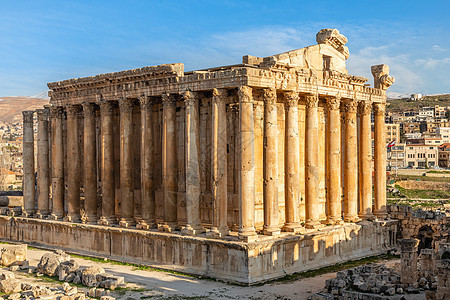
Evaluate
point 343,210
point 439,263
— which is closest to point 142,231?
point 343,210

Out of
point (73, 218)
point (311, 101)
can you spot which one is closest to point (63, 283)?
point (73, 218)

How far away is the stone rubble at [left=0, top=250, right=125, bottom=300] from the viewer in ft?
61.8

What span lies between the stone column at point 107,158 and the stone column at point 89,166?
1120mm

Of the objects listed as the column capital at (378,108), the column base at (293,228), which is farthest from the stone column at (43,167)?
the column capital at (378,108)

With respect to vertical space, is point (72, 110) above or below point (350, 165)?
above

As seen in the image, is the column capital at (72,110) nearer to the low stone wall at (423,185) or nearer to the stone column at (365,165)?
the stone column at (365,165)

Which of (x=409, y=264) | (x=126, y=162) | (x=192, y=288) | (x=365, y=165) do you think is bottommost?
(x=192, y=288)

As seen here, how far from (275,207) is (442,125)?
129m

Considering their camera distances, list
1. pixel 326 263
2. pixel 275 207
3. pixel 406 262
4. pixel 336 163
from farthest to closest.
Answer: pixel 336 163 < pixel 326 263 < pixel 275 207 < pixel 406 262

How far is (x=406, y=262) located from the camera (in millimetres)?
19031

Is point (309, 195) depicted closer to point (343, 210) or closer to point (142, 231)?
point (343, 210)

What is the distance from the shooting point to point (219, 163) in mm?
22844

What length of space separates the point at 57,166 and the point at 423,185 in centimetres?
5274

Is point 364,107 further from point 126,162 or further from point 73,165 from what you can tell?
point 73,165
